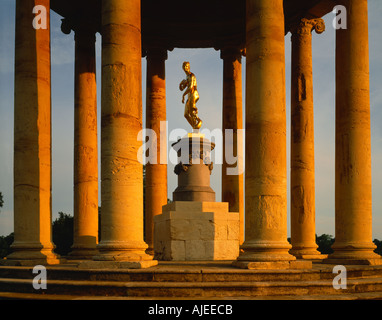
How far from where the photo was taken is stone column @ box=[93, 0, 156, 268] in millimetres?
74188

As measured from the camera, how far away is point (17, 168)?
88812 millimetres

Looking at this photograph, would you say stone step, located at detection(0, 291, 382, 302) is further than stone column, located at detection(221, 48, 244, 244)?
No

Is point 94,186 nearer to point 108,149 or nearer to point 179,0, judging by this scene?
point 108,149

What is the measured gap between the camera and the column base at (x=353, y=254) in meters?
86.6

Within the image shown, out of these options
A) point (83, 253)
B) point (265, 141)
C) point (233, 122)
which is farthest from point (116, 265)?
point (233, 122)

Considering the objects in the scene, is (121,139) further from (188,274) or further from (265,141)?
(188,274)

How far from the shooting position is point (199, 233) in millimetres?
96250

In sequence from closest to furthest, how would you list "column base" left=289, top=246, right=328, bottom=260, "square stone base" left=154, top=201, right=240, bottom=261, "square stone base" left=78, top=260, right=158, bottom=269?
"square stone base" left=78, top=260, right=158, bottom=269 → "square stone base" left=154, top=201, right=240, bottom=261 → "column base" left=289, top=246, right=328, bottom=260

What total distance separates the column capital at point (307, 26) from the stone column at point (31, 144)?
63639 mm

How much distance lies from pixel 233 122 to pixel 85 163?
4400 cm

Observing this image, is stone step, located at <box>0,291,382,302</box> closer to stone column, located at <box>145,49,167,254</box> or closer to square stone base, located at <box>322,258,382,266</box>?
square stone base, located at <box>322,258,382,266</box>

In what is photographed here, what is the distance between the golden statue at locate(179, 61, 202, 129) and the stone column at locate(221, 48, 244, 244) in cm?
2594

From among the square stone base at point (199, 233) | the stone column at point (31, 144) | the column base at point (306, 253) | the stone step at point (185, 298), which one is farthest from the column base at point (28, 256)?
the column base at point (306, 253)

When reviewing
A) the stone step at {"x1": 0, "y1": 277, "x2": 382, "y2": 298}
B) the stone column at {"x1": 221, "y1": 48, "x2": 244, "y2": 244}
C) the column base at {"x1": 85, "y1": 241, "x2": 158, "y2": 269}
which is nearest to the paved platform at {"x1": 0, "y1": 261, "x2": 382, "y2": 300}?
the stone step at {"x1": 0, "y1": 277, "x2": 382, "y2": 298}
